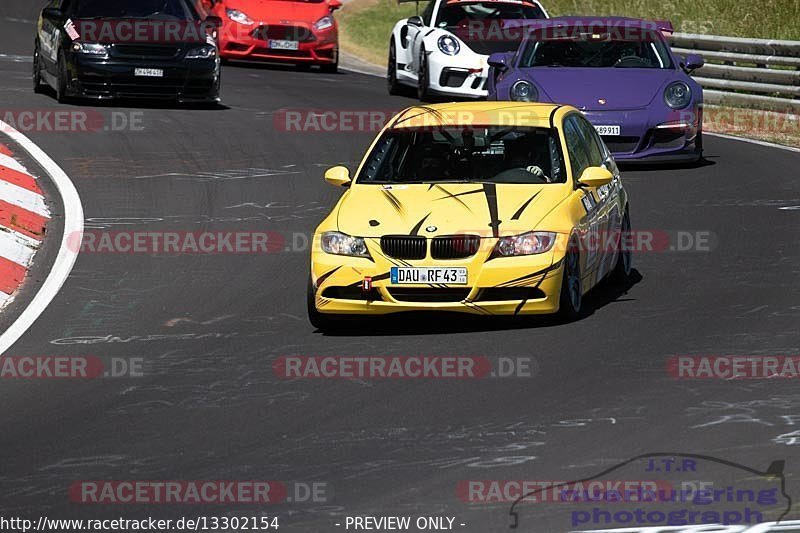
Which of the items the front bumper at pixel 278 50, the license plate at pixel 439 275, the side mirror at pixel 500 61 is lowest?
the front bumper at pixel 278 50

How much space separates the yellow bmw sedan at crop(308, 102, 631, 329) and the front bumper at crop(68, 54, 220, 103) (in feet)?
32.2

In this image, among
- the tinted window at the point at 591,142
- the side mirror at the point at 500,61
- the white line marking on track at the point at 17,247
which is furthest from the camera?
the side mirror at the point at 500,61

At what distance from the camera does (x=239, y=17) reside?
2823 centimetres

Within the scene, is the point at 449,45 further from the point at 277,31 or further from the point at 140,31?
the point at 277,31

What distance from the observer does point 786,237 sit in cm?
1457

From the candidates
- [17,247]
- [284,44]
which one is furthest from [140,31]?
[17,247]

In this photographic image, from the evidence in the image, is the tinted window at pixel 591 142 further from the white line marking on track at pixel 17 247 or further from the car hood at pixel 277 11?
the car hood at pixel 277 11

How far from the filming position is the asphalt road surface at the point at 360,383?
25.9 ft

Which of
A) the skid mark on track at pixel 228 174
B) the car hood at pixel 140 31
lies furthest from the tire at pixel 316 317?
the car hood at pixel 140 31

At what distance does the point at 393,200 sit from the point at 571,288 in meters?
1.31

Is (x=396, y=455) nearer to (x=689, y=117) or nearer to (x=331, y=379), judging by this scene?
(x=331, y=379)

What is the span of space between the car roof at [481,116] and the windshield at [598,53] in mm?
6500

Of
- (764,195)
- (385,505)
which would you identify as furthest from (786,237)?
(385,505)

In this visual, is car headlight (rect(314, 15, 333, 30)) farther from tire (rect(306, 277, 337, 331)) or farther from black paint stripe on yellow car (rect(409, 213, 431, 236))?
black paint stripe on yellow car (rect(409, 213, 431, 236))
